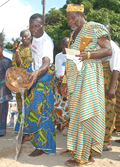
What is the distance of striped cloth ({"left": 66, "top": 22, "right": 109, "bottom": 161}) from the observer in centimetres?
230

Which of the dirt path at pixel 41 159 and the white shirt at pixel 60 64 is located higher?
the white shirt at pixel 60 64

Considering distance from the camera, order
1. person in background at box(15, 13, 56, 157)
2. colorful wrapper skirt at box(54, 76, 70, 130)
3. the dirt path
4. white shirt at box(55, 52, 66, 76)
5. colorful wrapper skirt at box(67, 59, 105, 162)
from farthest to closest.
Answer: white shirt at box(55, 52, 66, 76), colorful wrapper skirt at box(54, 76, 70, 130), person in background at box(15, 13, 56, 157), the dirt path, colorful wrapper skirt at box(67, 59, 105, 162)

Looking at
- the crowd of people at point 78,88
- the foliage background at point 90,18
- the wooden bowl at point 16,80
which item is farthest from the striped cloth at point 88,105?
the foliage background at point 90,18

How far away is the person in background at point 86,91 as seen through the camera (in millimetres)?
2312

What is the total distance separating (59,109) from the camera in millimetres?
4410

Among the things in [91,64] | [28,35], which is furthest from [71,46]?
[28,35]

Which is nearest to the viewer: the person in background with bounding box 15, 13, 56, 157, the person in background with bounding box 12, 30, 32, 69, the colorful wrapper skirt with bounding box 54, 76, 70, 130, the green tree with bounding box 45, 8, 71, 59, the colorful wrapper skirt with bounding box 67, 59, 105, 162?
the colorful wrapper skirt with bounding box 67, 59, 105, 162

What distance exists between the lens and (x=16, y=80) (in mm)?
2787

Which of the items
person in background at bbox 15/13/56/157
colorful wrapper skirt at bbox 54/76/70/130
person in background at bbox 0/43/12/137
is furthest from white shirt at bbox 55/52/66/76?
person in background at bbox 15/13/56/157

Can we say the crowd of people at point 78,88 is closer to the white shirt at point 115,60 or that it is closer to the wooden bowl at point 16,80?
the white shirt at point 115,60

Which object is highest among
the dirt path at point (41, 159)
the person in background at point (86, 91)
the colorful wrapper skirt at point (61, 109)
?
the person in background at point (86, 91)

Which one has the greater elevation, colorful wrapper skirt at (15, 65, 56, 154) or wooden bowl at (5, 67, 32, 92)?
wooden bowl at (5, 67, 32, 92)

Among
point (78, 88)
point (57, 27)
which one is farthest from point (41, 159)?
point (57, 27)

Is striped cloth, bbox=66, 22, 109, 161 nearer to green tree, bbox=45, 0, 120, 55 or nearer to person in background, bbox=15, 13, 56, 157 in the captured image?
person in background, bbox=15, 13, 56, 157
